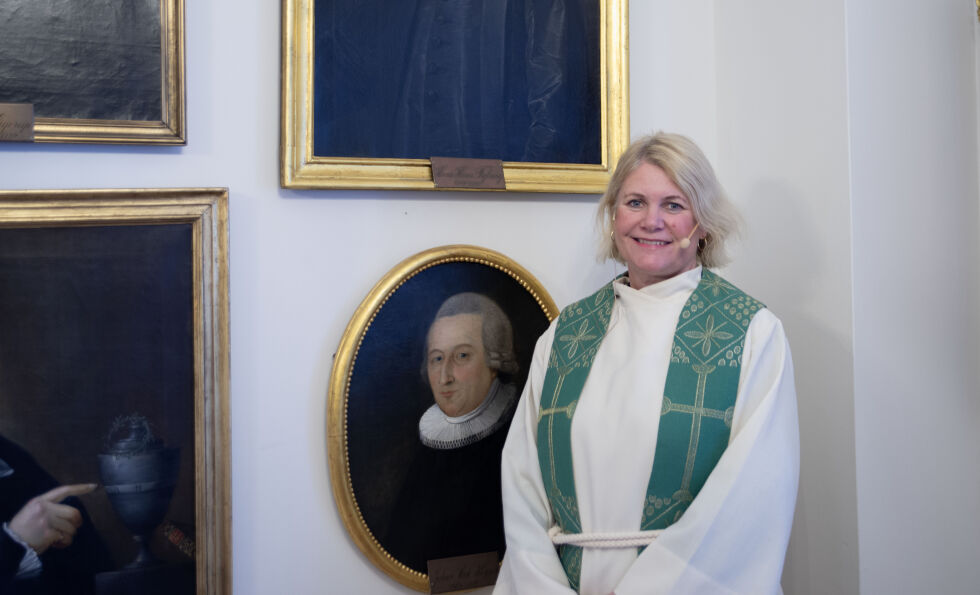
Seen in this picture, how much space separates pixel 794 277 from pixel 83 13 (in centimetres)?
210

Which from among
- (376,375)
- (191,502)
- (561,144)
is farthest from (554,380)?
(191,502)

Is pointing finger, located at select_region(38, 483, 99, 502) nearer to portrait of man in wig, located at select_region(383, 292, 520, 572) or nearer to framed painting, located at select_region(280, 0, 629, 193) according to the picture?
portrait of man in wig, located at select_region(383, 292, 520, 572)

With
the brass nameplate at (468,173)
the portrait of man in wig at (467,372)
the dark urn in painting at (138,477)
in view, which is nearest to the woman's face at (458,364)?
the portrait of man in wig at (467,372)

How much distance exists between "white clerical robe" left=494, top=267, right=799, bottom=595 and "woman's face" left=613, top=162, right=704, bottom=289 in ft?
0.18

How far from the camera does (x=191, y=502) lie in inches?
81.9

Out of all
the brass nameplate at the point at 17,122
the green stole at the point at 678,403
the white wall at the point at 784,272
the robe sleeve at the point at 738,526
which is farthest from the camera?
the white wall at the point at 784,272

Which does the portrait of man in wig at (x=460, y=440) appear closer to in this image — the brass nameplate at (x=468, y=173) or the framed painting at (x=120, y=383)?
the brass nameplate at (x=468, y=173)

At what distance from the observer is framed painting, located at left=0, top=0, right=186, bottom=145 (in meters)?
1.96

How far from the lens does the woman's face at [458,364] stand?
2.36m

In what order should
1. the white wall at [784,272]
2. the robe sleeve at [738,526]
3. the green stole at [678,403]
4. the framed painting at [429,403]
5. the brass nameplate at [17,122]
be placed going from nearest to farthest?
1. the robe sleeve at [738,526]
2. the green stole at [678,403]
3. the brass nameplate at [17,122]
4. the white wall at [784,272]
5. the framed painting at [429,403]

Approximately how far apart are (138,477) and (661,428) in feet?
4.40

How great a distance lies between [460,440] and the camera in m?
2.37

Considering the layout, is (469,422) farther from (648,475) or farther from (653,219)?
(653,219)

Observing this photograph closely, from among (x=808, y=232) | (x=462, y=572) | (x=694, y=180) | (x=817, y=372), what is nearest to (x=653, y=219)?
(x=694, y=180)
